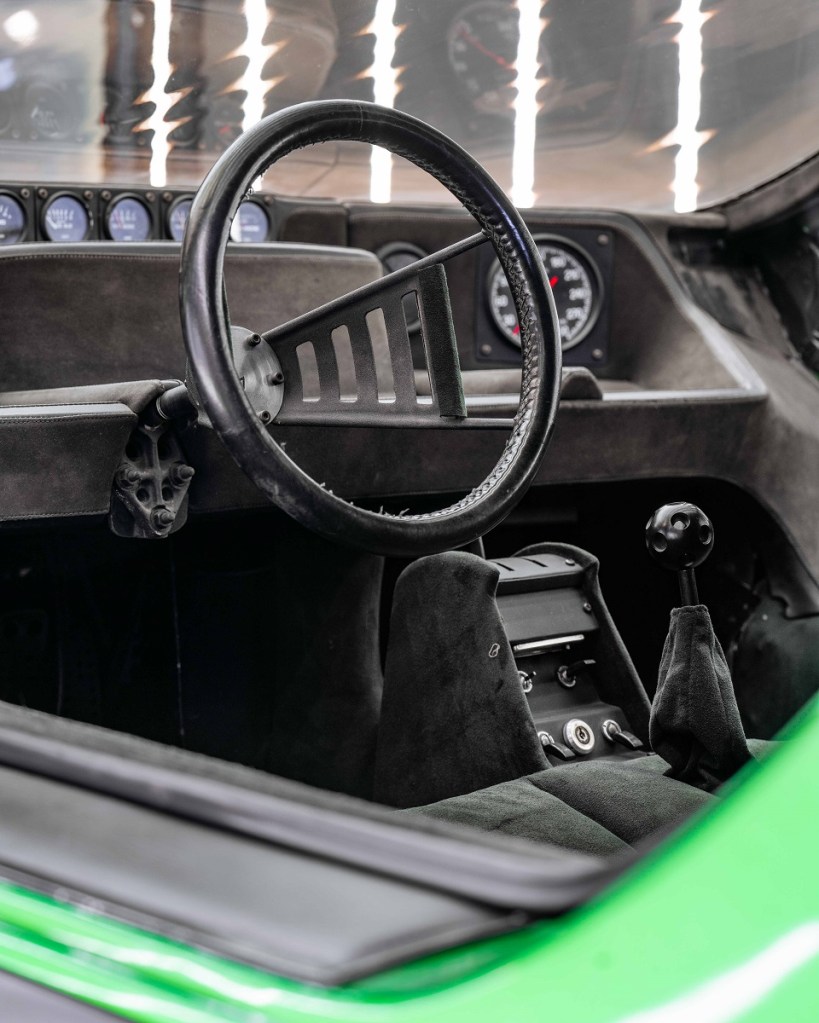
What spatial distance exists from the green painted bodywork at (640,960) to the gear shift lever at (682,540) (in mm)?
765

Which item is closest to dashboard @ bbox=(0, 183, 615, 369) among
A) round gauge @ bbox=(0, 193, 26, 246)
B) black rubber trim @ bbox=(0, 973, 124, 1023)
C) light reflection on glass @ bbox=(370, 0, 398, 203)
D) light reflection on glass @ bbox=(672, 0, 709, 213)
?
round gauge @ bbox=(0, 193, 26, 246)

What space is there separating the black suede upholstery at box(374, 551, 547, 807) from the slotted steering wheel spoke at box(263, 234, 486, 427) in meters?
0.36

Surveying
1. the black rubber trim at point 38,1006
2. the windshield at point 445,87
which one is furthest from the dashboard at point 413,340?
the black rubber trim at point 38,1006

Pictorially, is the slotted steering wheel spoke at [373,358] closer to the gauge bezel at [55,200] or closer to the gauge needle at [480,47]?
the gauge bezel at [55,200]

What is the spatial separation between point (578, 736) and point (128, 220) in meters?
1.29

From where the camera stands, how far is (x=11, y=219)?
7.12 feet

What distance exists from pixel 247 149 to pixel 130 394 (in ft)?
1.32

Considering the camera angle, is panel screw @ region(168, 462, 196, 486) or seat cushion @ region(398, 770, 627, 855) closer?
seat cushion @ region(398, 770, 627, 855)

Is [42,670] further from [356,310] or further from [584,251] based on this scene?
[584,251]

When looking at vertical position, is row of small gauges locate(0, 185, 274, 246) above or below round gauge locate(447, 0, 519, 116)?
below

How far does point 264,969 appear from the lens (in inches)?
16.8

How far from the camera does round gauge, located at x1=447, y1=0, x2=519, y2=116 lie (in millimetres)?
2387

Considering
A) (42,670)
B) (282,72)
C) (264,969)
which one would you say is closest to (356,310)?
(264,969)

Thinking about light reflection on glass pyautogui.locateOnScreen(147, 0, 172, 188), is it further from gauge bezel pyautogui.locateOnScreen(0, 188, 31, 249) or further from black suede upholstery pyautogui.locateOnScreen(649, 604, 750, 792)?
black suede upholstery pyautogui.locateOnScreen(649, 604, 750, 792)
